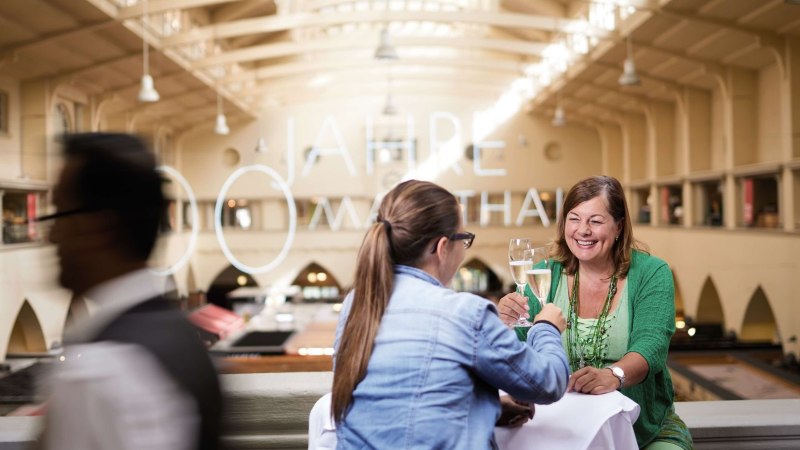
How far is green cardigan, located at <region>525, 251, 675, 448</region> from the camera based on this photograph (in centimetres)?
180

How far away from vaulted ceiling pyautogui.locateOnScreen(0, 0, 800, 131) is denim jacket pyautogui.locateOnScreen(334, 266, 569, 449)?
6586 millimetres

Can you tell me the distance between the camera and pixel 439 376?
1.31 metres

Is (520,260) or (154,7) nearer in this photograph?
(520,260)

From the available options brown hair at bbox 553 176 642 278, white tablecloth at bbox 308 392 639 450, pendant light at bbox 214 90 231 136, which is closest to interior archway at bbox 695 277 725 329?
pendant light at bbox 214 90 231 136

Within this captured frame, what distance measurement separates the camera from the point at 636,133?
493 inches

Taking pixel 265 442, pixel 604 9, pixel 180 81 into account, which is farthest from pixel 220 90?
pixel 265 442

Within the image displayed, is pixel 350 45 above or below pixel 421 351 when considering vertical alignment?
above

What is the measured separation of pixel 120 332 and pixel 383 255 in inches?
21.5

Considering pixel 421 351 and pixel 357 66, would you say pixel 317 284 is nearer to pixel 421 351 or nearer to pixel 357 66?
pixel 357 66

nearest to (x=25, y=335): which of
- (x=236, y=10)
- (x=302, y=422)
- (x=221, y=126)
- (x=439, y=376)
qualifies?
(x=302, y=422)

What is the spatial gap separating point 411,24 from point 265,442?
38.3 feet

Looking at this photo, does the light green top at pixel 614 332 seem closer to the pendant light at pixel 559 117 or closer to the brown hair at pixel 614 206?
the brown hair at pixel 614 206

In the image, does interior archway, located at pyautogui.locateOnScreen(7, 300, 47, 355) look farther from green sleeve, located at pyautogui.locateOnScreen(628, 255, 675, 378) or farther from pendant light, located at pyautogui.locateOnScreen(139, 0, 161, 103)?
pendant light, located at pyautogui.locateOnScreen(139, 0, 161, 103)

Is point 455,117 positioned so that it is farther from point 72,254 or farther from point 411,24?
point 72,254
